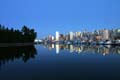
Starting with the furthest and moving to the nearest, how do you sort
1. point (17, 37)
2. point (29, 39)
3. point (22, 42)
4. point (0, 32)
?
point (29, 39)
point (22, 42)
point (17, 37)
point (0, 32)

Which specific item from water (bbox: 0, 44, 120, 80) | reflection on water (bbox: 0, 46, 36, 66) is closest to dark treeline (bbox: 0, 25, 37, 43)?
reflection on water (bbox: 0, 46, 36, 66)

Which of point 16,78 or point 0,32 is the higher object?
point 0,32

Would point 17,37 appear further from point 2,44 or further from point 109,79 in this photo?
point 109,79

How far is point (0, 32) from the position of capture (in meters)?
111

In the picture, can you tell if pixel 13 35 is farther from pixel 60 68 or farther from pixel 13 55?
pixel 60 68

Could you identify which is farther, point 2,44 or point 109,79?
point 2,44

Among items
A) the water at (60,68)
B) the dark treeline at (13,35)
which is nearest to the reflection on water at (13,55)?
the water at (60,68)

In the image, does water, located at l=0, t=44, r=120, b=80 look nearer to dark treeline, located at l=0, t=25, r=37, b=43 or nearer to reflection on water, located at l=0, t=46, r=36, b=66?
reflection on water, located at l=0, t=46, r=36, b=66

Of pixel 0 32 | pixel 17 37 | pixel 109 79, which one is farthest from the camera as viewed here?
pixel 17 37

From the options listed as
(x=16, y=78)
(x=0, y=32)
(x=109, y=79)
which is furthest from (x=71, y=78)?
(x=0, y=32)

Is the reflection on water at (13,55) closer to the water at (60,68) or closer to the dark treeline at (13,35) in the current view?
the water at (60,68)

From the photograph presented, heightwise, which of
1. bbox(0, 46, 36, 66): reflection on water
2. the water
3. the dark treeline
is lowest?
the water

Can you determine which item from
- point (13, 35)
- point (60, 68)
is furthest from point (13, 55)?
point (13, 35)

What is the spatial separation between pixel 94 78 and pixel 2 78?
6652mm
